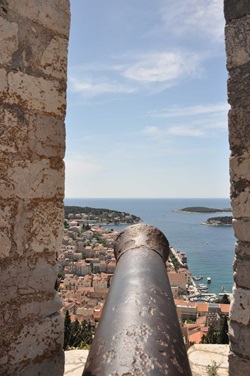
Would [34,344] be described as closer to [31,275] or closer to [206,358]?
[31,275]

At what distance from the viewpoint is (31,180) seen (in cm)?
177

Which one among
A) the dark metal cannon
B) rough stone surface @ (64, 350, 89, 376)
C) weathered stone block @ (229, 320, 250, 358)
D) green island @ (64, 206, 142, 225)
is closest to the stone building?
the dark metal cannon

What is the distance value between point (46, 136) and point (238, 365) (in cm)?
196

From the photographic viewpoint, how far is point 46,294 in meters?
1.82

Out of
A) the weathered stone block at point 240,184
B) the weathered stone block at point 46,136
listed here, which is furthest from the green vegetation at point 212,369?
the weathered stone block at point 46,136

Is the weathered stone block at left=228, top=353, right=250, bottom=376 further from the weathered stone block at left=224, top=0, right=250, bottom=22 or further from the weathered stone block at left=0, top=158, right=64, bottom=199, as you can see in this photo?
the weathered stone block at left=224, top=0, right=250, bottom=22

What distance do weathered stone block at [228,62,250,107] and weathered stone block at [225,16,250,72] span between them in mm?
51

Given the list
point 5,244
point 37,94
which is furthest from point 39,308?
point 37,94

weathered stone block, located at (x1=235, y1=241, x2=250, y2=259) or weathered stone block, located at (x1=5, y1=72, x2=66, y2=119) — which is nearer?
weathered stone block, located at (x1=5, y1=72, x2=66, y2=119)

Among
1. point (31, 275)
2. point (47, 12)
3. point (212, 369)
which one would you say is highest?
point (47, 12)

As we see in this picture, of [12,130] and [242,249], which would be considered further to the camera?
[242,249]

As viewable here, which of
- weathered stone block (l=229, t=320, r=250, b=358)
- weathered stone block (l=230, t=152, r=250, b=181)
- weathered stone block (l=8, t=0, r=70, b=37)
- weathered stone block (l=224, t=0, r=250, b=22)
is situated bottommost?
weathered stone block (l=229, t=320, r=250, b=358)

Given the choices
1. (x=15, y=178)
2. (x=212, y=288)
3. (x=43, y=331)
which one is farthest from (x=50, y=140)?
(x=212, y=288)

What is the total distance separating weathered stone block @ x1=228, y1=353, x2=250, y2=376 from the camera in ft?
8.08
